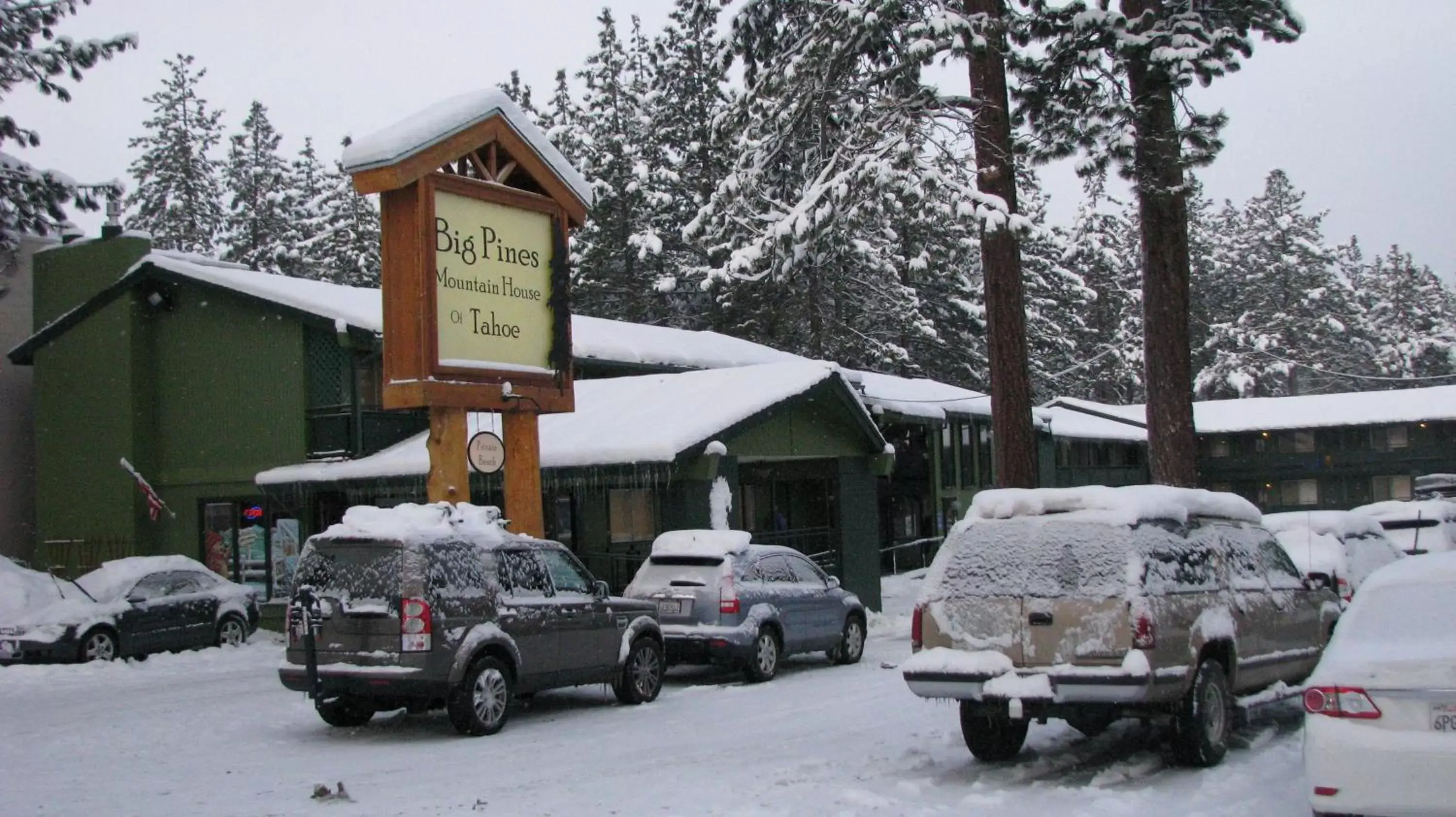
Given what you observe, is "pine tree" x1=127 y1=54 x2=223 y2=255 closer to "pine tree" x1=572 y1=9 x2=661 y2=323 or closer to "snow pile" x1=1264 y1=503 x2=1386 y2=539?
"pine tree" x1=572 y1=9 x2=661 y2=323

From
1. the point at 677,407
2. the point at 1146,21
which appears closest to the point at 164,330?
the point at 677,407

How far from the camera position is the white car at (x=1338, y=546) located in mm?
15898

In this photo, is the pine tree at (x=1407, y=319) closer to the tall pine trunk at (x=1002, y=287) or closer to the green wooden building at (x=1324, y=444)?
the green wooden building at (x=1324, y=444)

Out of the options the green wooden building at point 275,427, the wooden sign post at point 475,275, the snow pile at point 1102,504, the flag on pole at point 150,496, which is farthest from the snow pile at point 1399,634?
the flag on pole at point 150,496

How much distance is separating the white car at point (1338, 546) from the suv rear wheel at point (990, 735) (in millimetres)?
6810

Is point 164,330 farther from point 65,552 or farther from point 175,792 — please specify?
point 175,792

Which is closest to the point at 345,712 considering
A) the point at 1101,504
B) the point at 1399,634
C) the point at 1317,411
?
the point at 1101,504

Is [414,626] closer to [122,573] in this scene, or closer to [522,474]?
[522,474]

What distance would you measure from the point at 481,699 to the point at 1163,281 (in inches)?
402

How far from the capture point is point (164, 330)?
26562 mm

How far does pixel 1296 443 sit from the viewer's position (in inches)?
2338

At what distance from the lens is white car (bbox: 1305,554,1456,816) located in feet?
21.0

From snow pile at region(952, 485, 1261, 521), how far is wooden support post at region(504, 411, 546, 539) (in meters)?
7.36

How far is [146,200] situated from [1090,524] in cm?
5761
